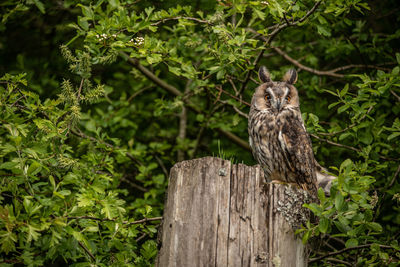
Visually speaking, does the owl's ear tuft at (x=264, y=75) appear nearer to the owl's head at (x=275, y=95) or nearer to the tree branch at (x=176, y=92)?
the owl's head at (x=275, y=95)

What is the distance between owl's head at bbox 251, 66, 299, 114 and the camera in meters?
4.08

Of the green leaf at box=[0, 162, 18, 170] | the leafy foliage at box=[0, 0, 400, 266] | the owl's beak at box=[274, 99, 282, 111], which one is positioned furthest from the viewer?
the owl's beak at box=[274, 99, 282, 111]

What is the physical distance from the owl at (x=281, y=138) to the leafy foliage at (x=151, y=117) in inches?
Answer: 8.9

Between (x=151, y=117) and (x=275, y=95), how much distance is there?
2.33 m

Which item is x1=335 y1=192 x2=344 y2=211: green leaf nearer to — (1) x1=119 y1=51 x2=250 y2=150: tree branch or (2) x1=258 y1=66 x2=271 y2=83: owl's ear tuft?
(2) x1=258 y1=66 x2=271 y2=83: owl's ear tuft

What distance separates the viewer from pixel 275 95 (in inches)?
161

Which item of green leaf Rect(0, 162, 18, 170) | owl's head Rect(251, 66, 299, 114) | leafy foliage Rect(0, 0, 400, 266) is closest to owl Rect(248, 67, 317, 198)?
owl's head Rect(251, 66, 299, 114)

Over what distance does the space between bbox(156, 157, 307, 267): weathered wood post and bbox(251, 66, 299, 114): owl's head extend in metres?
1.52

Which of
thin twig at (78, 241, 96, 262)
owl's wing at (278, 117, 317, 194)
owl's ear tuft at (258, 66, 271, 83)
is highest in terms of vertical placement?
owl's ear tuft at (258, 66, 271, 83)

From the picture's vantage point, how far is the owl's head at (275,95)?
161 inches

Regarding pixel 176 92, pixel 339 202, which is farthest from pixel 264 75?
pixel 339 202

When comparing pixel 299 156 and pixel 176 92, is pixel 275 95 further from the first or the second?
pixel 176 92

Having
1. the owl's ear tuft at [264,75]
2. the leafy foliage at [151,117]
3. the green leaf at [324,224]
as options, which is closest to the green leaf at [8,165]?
the leafy foliage at [151,117]

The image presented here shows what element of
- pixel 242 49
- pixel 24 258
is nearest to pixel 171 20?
pixel 242 49
